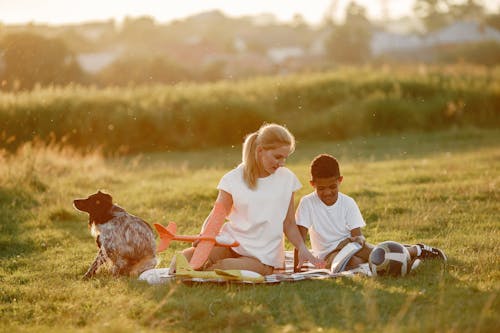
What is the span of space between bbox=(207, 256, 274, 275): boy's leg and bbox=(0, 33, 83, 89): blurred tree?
14544mm

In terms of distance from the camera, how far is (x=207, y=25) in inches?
3819

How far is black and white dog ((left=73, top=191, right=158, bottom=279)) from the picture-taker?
25.9ft

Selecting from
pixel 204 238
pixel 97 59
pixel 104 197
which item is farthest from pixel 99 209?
pixel 97 59

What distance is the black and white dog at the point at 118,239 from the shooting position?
790 cm

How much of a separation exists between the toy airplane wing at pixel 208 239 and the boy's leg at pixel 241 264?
149 millimetres

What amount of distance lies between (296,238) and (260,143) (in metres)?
1.05

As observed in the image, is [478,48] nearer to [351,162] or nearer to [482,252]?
[351,162]

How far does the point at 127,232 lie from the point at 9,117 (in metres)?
15.3

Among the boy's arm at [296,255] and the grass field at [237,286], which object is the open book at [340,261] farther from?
the grass field at [237,286]

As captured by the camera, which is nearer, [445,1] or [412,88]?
[412,88]

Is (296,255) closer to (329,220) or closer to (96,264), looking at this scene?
(329,220)

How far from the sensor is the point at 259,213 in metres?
7.70

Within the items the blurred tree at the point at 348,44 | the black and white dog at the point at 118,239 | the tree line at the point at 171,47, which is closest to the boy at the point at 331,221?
the black and white dog at the point at 118,239

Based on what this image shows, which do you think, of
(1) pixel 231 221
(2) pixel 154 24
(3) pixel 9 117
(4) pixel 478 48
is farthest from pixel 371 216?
(2) pixel 154 24
